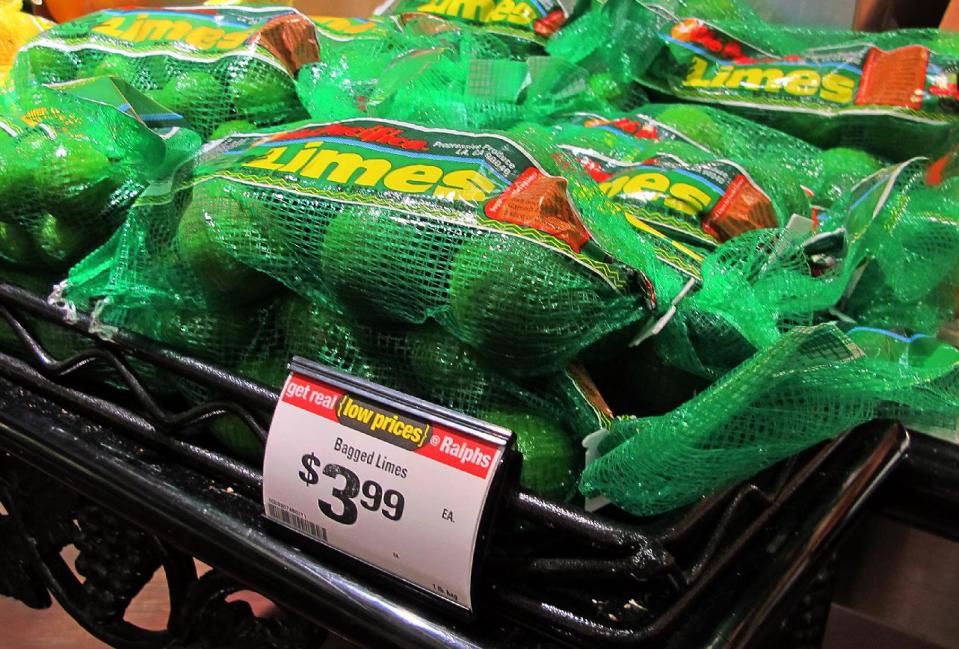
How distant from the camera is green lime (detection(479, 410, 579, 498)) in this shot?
0.56 metres

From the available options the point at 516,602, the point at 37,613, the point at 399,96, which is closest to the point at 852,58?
the point at 399,96

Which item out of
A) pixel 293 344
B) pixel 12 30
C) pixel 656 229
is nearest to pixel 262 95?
pixel 293 344

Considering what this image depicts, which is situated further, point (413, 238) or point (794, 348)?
point (413, 238)

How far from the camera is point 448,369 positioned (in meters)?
0.60

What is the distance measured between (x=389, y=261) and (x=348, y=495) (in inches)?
6.6

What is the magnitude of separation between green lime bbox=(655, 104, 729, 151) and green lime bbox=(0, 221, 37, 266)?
725 millimetres

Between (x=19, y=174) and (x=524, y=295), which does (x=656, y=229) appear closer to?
(x=524, y=295)

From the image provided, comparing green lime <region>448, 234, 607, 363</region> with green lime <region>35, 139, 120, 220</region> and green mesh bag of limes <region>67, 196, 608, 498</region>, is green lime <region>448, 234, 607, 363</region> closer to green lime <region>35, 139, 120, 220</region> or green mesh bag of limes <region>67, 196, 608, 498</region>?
green mesh bag of limes <region>67, 196, 608, 498</region>

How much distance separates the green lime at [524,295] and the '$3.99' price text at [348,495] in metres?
0.13

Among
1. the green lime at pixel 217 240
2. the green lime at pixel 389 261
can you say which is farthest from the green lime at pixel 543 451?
the green lime at pixel 217 240

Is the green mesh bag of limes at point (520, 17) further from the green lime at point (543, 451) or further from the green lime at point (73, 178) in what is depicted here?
the green lime at point (543, 451)

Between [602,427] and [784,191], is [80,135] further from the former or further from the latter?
[784,191]

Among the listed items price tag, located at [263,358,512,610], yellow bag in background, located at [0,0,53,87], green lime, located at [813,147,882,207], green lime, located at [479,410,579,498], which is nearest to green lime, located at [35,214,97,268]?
price tag, located at [263,358,512,610]

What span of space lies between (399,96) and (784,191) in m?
0.41
